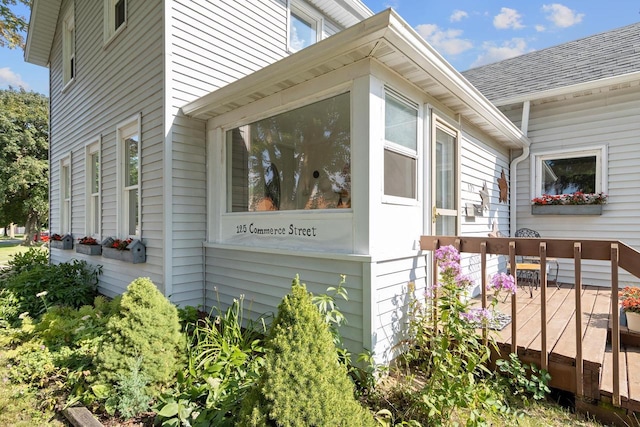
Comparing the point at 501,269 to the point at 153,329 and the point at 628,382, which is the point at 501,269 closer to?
the point at 628,382

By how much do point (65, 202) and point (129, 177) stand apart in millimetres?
3794

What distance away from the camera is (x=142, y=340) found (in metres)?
2.60

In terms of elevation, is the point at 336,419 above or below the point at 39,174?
below

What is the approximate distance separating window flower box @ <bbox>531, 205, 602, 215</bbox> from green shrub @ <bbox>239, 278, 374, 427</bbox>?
19.7ft

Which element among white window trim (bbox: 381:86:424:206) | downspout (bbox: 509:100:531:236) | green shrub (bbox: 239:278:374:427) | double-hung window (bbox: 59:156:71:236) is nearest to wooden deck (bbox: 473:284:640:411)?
white window trim (bbox: 381:86:424:206)

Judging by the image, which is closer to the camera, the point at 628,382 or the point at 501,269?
the point at 628,382

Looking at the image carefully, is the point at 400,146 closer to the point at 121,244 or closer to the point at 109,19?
the point at 121,244

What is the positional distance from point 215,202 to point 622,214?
22.2ft

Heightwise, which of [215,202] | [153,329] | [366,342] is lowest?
[366,342]

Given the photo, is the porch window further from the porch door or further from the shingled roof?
the porch door

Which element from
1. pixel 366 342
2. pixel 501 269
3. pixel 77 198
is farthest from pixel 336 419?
pixel 77 198

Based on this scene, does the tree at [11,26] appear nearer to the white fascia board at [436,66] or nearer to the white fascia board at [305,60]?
the white fascia board at [305,60]

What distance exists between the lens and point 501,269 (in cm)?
614

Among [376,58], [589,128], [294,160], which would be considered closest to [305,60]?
[376,58]
